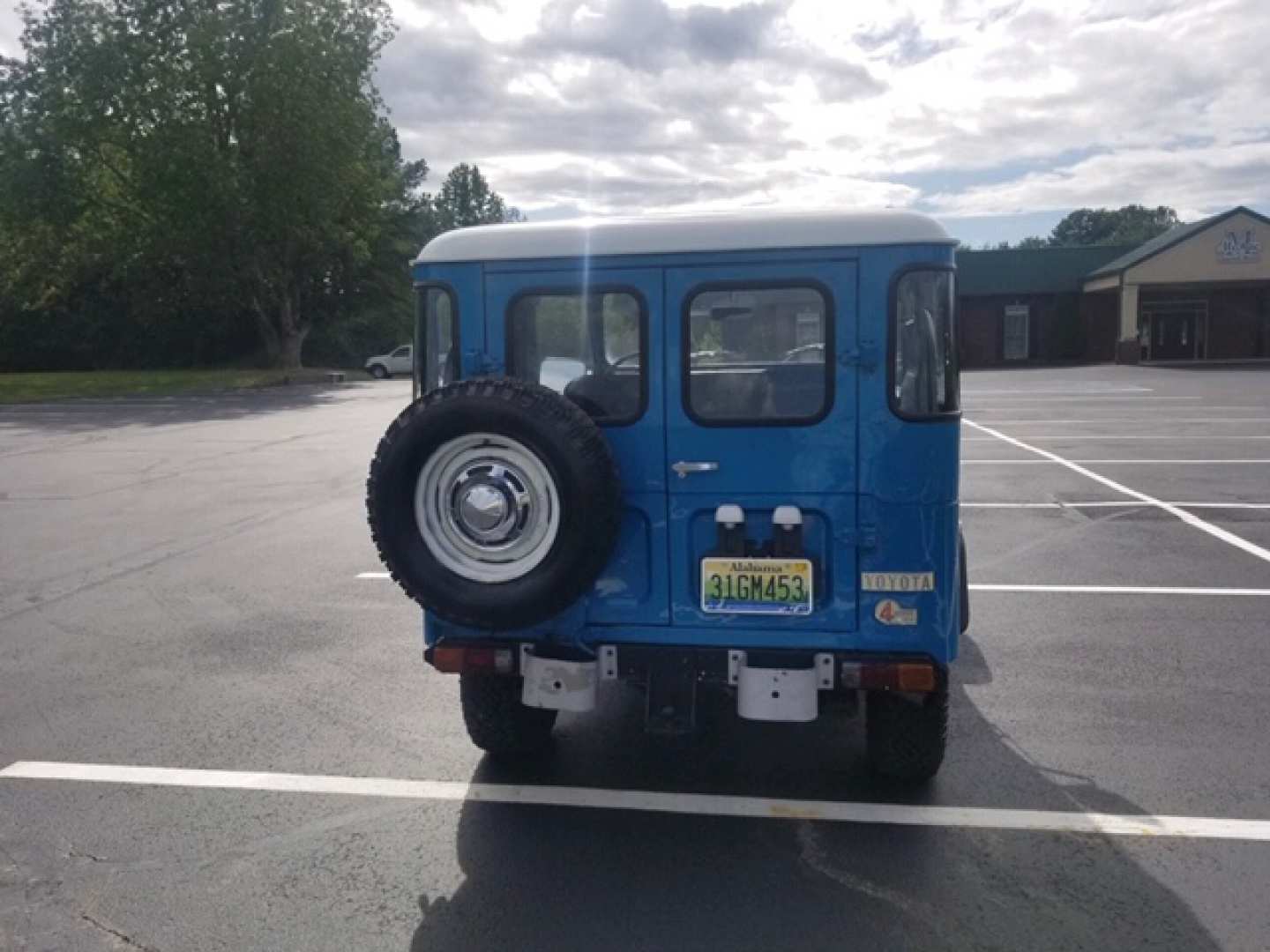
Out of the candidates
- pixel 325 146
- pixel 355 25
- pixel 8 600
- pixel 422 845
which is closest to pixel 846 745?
pixel 422 845

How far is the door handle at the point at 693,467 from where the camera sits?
4.37 m

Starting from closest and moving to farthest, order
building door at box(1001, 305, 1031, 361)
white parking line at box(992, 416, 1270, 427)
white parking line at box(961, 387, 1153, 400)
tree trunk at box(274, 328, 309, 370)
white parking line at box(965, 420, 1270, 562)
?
white parking line at box(965, 420, 1270, 562) < white parking line at box(992, 416, 1270, 427) < white parking line at box(961, 387, 1153, 400) < tree trunk at box(274, 328, 309, 370) < building door at box(1001, 305, 1031, 361)

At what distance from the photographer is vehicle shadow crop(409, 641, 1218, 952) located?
360 centimetres

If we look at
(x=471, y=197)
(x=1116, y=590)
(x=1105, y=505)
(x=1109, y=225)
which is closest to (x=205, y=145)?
(x=1105, y=505)

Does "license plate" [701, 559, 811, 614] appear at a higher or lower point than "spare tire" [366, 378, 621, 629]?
lower

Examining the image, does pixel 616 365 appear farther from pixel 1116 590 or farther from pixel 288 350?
pixel 288 350

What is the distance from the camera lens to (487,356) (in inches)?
181

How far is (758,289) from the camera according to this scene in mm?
4312

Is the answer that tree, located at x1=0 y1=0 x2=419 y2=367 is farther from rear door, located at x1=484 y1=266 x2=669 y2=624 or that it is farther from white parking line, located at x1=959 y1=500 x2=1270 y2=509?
rear door, located at x1=484 y1=266 x2=669 y2=624

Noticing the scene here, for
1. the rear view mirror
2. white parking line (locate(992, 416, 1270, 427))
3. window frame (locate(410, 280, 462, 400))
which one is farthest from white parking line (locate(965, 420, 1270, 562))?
window frame (locate(410, 280, 462, 400))

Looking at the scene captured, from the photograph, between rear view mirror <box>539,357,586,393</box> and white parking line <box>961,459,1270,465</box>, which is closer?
rear view mirror <box>539,357,586,393</box>

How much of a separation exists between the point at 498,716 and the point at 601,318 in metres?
1.80

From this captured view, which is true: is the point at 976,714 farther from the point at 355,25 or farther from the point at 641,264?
the point at 355,25

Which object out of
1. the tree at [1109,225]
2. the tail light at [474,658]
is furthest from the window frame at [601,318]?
the tree at [1109,225]
